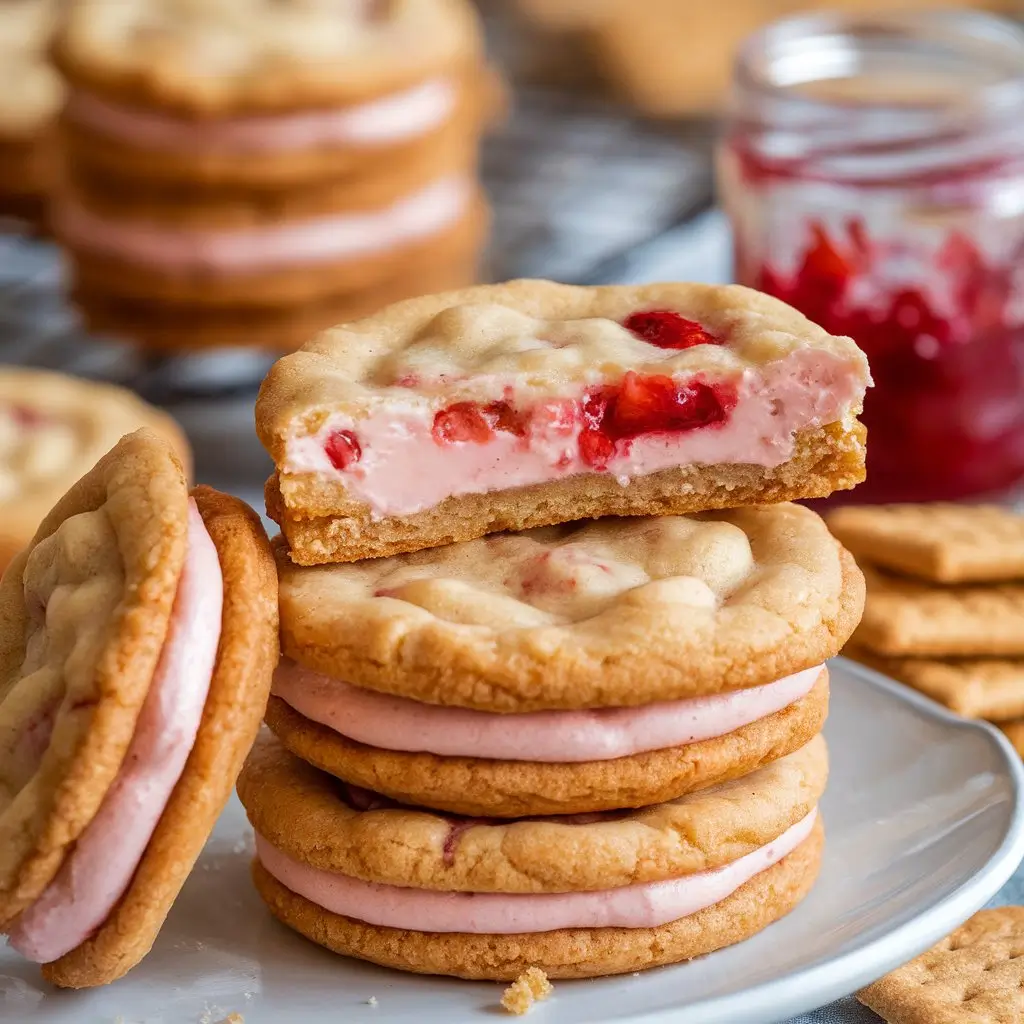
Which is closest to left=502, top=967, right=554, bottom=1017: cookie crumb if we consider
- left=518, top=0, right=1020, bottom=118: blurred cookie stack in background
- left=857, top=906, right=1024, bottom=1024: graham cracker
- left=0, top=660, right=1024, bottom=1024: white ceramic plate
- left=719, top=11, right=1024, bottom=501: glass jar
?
left=0, top=660, right=1024, bottom=1024: white ceramic plate

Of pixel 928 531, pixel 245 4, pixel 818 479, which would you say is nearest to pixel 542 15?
pixel 245 4

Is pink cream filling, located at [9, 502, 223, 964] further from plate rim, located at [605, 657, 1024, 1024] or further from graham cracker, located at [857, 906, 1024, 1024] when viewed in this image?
graham cracker, located at [857, 906, 1024, 1024]

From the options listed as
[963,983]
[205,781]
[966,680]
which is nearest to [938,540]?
[966,680]

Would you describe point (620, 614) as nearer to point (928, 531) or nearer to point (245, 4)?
point (928, 531)

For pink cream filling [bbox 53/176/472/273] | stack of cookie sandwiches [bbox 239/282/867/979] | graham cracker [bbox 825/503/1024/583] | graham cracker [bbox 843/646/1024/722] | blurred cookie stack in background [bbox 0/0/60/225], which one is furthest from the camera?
blurred cookie stack in background [bbox 0/0/60/225]

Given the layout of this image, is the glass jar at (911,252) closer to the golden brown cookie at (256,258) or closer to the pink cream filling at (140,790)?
the golden brown cookie at (256,258)

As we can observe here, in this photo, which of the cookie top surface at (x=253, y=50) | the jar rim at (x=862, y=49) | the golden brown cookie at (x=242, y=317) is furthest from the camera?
the golden brown cookie at (x=242, y=317)

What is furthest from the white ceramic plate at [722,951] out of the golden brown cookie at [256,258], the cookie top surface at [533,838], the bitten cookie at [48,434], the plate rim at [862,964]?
the golden brown cookie at [256,258]

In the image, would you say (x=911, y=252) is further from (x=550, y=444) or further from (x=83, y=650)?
(x=83, y=650)
